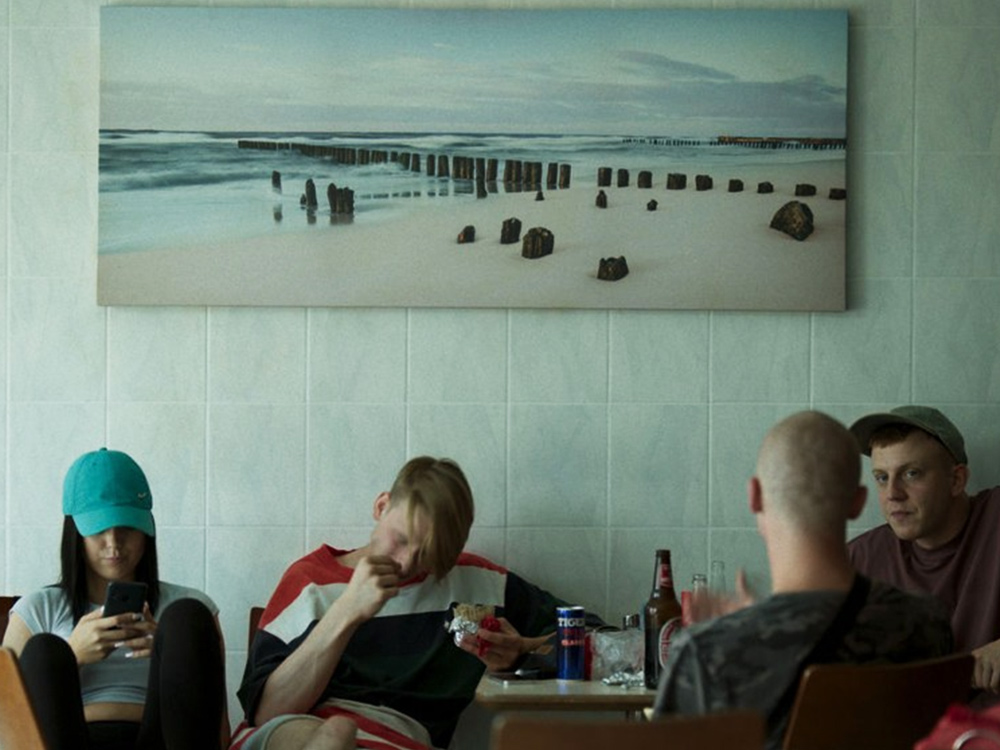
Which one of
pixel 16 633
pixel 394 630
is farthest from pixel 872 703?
pixel 16 633

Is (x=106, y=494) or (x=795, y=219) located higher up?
(x=795, y=219)

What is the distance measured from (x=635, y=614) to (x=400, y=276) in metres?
0.98

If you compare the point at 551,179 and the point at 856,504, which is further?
the point at 551,179

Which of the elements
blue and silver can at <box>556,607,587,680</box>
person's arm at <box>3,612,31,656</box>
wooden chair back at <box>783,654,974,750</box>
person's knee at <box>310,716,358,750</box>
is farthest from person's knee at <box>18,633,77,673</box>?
wooden chair back at <box>783,654,974,750</box>

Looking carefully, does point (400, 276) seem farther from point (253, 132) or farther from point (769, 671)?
point (769, 671)

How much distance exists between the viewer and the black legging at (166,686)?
2.86 metres

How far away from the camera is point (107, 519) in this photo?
10.7 ft

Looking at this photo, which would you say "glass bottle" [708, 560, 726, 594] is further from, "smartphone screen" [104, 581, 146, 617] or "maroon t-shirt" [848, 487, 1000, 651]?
"smartphone screen" [104, 581, 146, 617]

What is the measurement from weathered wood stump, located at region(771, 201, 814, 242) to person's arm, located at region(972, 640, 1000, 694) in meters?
1.07

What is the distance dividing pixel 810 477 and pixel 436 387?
1.56 metres

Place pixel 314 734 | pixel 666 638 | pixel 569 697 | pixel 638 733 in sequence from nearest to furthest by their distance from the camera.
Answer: pixel 638 733 < pixel 569 697 < pixel 666 638 < pixel 314 734

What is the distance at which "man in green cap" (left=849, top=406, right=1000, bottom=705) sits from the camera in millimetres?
3277

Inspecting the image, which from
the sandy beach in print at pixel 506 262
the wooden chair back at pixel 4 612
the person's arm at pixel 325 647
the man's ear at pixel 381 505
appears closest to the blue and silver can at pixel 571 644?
the person's arm at pixel 325 647

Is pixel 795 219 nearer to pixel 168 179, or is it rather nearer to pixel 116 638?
pixel 168 179
